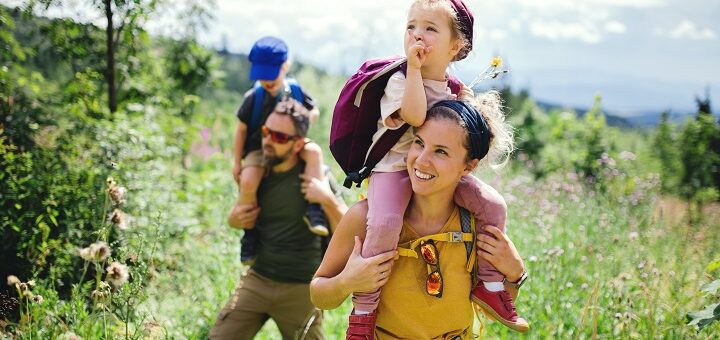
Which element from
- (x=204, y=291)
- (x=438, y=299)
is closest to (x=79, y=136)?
(x=204, y=291)

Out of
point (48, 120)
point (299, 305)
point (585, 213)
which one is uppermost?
point (48, 120)

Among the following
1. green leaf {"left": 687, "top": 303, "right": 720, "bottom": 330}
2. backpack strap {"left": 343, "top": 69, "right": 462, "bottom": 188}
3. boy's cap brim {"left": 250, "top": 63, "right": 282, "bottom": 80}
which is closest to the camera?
backpack strap {"left": 343, "top": 69, "right": 462, "bottom": 188}

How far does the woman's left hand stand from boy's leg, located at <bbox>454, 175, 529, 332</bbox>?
0.14 ft

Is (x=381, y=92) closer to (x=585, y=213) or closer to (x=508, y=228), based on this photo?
(x=508, y=228)

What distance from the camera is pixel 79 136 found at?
4.09 meters

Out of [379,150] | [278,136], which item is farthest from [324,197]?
[379,150]

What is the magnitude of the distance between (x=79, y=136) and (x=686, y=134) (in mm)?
13259

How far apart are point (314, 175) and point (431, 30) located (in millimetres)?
1650

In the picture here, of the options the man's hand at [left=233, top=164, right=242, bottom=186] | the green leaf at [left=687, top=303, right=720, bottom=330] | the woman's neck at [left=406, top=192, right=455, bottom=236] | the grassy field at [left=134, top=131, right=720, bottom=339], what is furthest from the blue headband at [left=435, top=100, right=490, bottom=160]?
the man's hand at [left=233, top=164, right=242, bottom=186]

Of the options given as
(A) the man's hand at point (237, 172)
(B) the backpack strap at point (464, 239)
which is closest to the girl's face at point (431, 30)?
(B) the backpack strap at point (464, 239)

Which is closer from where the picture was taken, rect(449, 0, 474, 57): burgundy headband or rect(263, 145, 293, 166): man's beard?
rect(449, 0, 474, 57): burgundy headband

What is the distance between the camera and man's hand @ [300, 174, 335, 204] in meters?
3.37

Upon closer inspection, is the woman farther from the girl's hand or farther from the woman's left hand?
the girl's hand

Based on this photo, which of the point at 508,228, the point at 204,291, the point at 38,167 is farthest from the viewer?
the point at 508,228
